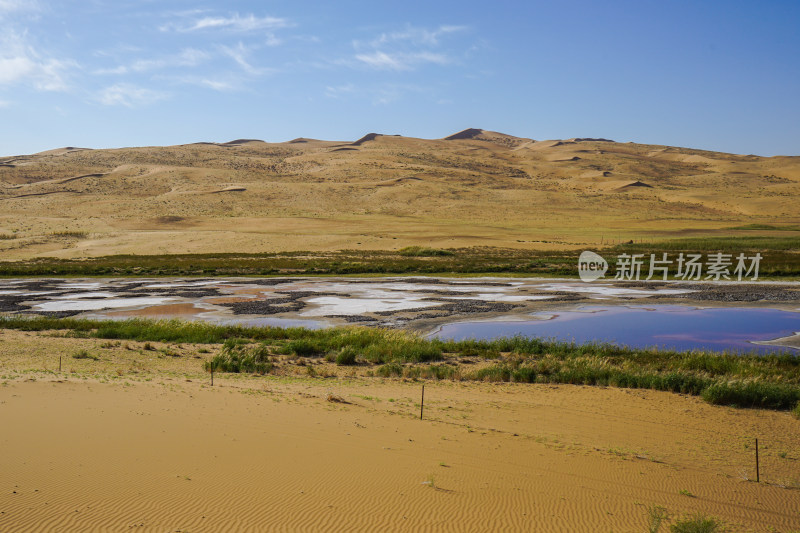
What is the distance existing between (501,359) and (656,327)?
9.66m

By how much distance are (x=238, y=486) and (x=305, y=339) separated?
43.3 ft

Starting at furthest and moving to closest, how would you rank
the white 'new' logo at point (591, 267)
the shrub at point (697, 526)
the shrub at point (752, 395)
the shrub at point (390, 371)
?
the white 'new' logo at point (591, 267) < the shrub at point (390, 371) < the shrub at point (752, 395) < the shrub at point (697, 526)

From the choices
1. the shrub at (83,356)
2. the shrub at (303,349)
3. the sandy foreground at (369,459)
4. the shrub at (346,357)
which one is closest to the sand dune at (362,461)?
the sandy foreground at (369,459)

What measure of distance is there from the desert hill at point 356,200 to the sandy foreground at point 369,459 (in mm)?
58973

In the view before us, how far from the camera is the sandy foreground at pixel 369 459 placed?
21.3 ft

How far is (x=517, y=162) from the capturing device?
19800 cm

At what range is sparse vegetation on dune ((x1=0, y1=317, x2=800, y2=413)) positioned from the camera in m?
13.9

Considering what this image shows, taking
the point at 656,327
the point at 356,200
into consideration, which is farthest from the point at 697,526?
the point at 356,200

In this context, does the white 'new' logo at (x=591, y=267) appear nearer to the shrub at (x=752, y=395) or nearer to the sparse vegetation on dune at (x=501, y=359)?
the sparse vegetation on dune at (x=501, y=359)

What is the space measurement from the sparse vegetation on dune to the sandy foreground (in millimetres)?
1068

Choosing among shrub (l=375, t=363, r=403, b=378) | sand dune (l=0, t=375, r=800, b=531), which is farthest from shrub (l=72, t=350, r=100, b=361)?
shrub (l=375, t=363, r=403, b=378)

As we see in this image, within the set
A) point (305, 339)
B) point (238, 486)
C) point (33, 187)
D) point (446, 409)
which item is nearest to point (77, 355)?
point (305, 339)

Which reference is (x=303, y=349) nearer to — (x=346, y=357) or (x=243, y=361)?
(x=346, y=357)

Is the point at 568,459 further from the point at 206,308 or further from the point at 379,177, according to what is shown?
the point at 379,177
